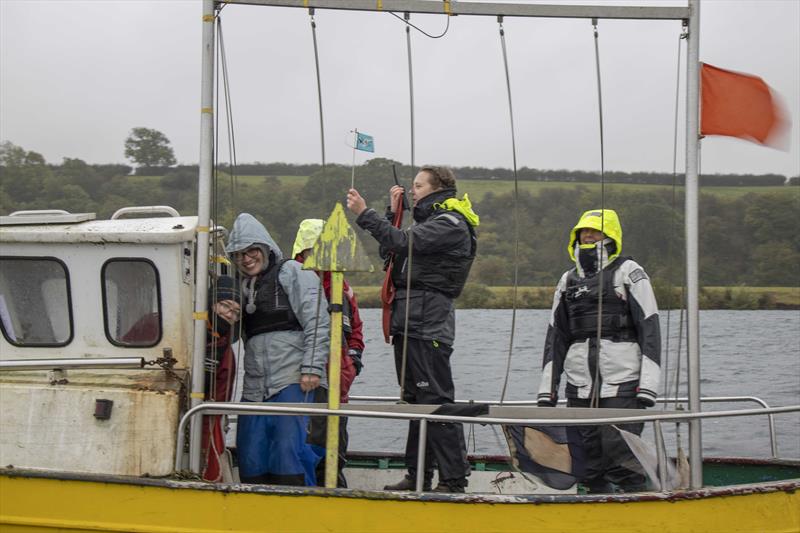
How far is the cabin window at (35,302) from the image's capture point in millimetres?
6309

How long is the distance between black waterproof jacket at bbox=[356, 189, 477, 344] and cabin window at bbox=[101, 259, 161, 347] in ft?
5.13

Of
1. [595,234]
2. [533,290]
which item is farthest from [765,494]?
[533,290]

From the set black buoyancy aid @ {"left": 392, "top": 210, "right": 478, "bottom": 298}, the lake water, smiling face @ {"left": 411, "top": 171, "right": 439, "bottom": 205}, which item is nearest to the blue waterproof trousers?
black buoyancy aid @ {"left": 392, "top": 210, "right": 478, "bottom": 298}

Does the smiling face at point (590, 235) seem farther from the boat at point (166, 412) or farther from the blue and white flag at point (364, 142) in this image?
the blue and white flag at point (364, 142)

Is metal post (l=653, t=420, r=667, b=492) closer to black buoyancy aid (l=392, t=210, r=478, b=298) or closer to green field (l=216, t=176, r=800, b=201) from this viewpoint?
black buoyancy aid (l=392, t=210, r=478, b=298)

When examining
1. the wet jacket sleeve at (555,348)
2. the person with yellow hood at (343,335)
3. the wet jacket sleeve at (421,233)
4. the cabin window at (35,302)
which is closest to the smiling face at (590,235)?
the wet jacket sleeve at (555,348)

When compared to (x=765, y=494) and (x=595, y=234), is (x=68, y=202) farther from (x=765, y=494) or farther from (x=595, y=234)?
(x=765, y=494)

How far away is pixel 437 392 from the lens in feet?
20.8

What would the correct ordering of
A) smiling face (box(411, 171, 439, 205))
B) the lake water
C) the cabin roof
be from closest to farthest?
1. the cabin roof
2. smiling face (box(411, 171, 439, 205))
3. the lake water

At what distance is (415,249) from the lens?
6.19 metres

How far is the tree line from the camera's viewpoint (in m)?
6.77

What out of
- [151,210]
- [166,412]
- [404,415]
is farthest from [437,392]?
[151,210]

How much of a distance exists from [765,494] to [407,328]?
2.38 metres

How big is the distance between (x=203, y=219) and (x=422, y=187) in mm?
1507
